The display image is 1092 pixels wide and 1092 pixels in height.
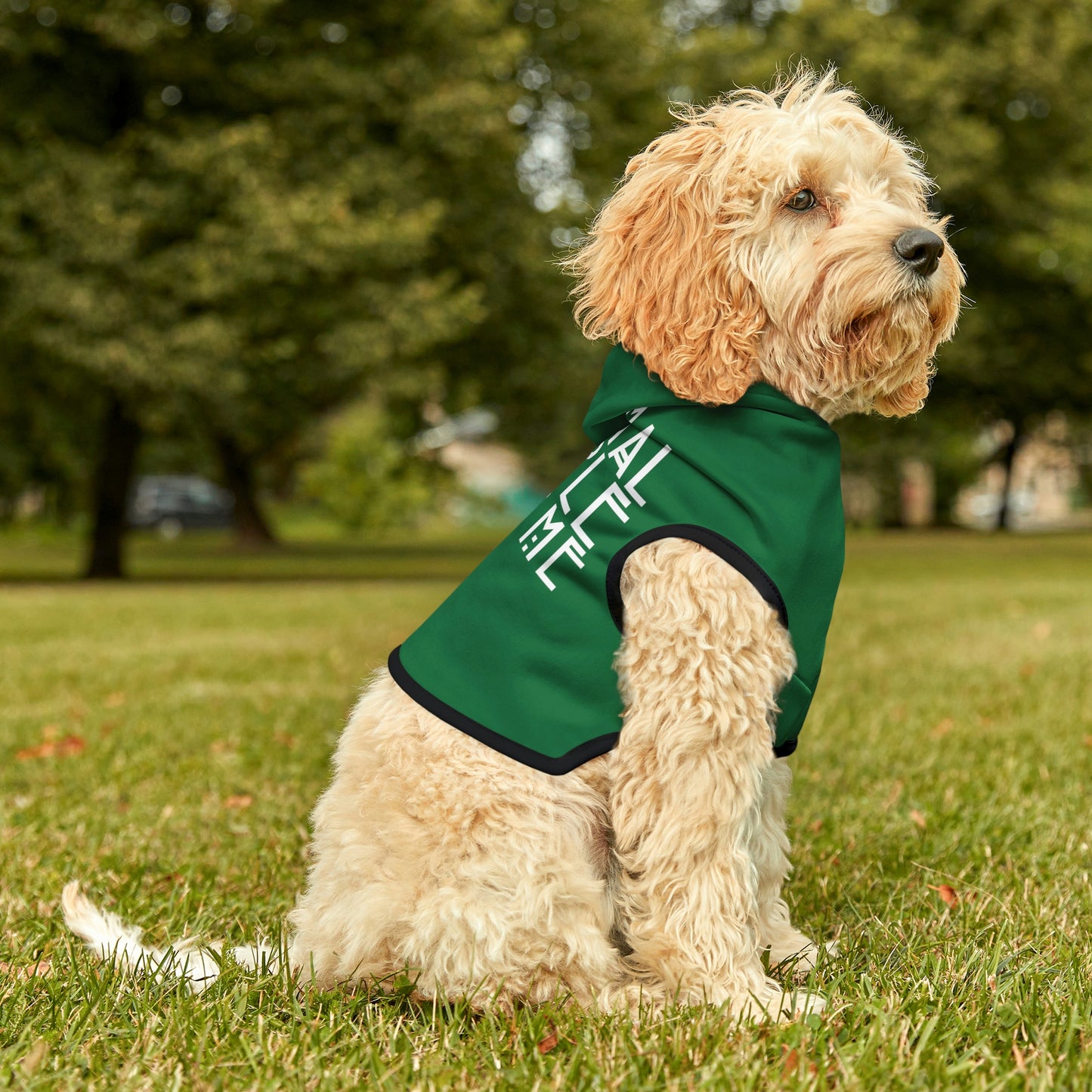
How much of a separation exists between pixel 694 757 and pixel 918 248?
1346mm

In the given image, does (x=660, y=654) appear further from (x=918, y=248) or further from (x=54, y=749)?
(x=54, y=749)

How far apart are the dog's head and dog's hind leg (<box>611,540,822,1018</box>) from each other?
0.51 metres

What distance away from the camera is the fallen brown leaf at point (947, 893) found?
144 inches

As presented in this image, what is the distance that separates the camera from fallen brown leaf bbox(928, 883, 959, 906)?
12.0 feet

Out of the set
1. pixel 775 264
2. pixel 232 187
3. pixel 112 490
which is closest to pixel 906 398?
pixel 775 264

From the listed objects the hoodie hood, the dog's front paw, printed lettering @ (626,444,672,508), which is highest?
the hoodie hood

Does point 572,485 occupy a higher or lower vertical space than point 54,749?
higher

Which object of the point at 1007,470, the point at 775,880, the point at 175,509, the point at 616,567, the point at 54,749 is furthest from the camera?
the point at 175,509

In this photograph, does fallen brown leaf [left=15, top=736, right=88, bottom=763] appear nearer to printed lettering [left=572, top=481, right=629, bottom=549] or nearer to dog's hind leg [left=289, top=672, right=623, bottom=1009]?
dog's hind leg [left=289, top=672, right=623, bottom=1009]

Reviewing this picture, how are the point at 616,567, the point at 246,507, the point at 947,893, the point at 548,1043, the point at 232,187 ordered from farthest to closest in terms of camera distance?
the point at 246,507 < the point at 232,187 < the point at 947,893 < the point at 616,567 < the point at 548,1043

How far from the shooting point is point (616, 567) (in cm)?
275

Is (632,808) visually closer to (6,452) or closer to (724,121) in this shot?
(724,121)

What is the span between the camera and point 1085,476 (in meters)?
52.5

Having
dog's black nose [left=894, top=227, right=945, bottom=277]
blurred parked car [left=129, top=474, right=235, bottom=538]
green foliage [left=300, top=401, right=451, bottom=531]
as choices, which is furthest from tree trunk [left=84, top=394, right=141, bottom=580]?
blurred parked car [left=129, top=474, right=235, bottom=538]
